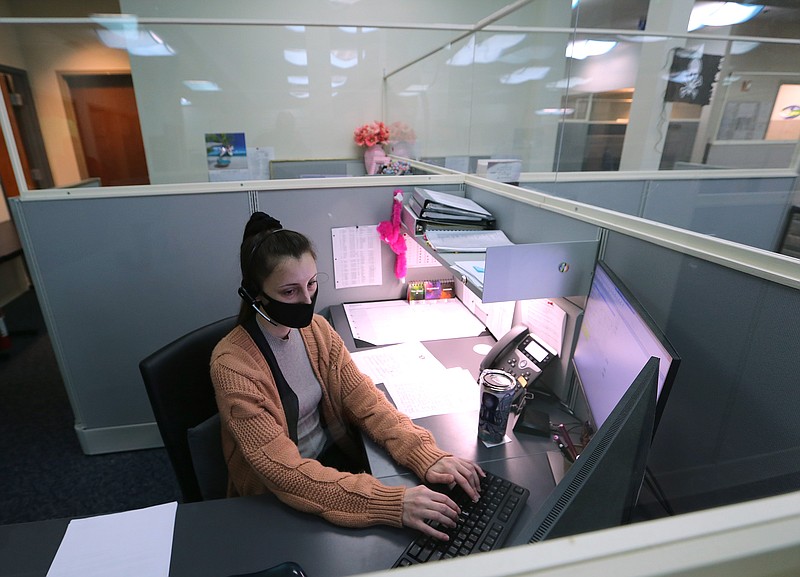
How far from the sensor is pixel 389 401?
1260 mm

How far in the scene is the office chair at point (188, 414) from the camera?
3.48 ft

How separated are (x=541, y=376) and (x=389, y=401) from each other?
19.3 inches

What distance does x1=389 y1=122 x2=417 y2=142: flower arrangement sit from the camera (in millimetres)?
3263

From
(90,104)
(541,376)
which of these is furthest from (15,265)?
(541,376)

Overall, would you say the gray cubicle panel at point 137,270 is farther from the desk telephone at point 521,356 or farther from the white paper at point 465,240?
the desk telephone at point 521,356

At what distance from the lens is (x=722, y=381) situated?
2.42 ft

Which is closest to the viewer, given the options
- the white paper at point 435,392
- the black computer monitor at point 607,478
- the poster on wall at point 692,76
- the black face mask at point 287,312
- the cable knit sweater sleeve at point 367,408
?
the black computer monitor at point 607,478

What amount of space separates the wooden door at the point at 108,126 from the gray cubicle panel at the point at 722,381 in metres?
5.24

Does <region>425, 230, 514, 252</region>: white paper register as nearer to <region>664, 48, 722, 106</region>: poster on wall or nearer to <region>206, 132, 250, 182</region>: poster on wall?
<region>664, 48, 722, 106</region>: poster on wall

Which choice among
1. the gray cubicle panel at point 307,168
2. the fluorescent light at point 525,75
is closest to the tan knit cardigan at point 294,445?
the fluorescent light at point 525,75

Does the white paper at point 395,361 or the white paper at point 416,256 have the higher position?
the white paper at point 416,256

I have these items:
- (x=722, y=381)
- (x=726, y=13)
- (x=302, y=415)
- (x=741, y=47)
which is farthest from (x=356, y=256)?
(x=726, y=13)

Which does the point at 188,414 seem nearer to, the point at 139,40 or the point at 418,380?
the point at 418,380

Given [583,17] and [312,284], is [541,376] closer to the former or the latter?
[312,284]
